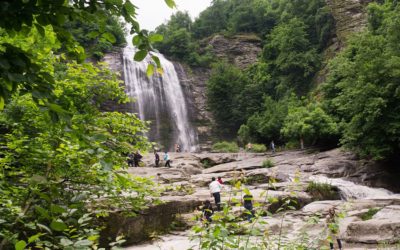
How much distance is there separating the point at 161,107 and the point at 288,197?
33833mm

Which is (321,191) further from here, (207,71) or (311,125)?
(207,71)

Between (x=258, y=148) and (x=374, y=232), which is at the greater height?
(x=258, y=148)

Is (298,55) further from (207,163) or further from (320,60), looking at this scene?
(207,163)

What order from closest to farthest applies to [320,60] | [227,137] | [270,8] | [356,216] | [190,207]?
1. [356,216]
2. [190,207]
3. [320,60]
4. [227,137]
5. [270,8]

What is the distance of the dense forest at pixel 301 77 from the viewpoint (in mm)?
19719

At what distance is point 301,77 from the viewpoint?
3816 centimetres

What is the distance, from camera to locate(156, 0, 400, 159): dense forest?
19719 mm

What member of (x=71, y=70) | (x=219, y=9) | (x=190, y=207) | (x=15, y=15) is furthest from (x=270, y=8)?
(x=15, y=15)

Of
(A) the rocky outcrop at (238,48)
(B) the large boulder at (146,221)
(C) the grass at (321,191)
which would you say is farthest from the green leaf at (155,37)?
(A) the rocky outcrop at (238,48)

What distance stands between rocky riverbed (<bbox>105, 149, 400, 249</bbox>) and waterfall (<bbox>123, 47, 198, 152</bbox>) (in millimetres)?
9207

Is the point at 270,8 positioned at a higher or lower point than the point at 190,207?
higher

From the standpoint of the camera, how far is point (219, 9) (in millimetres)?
58969

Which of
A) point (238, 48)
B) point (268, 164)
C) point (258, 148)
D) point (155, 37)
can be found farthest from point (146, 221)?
point (238, 48)

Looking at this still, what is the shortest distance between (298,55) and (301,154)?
623 inches
